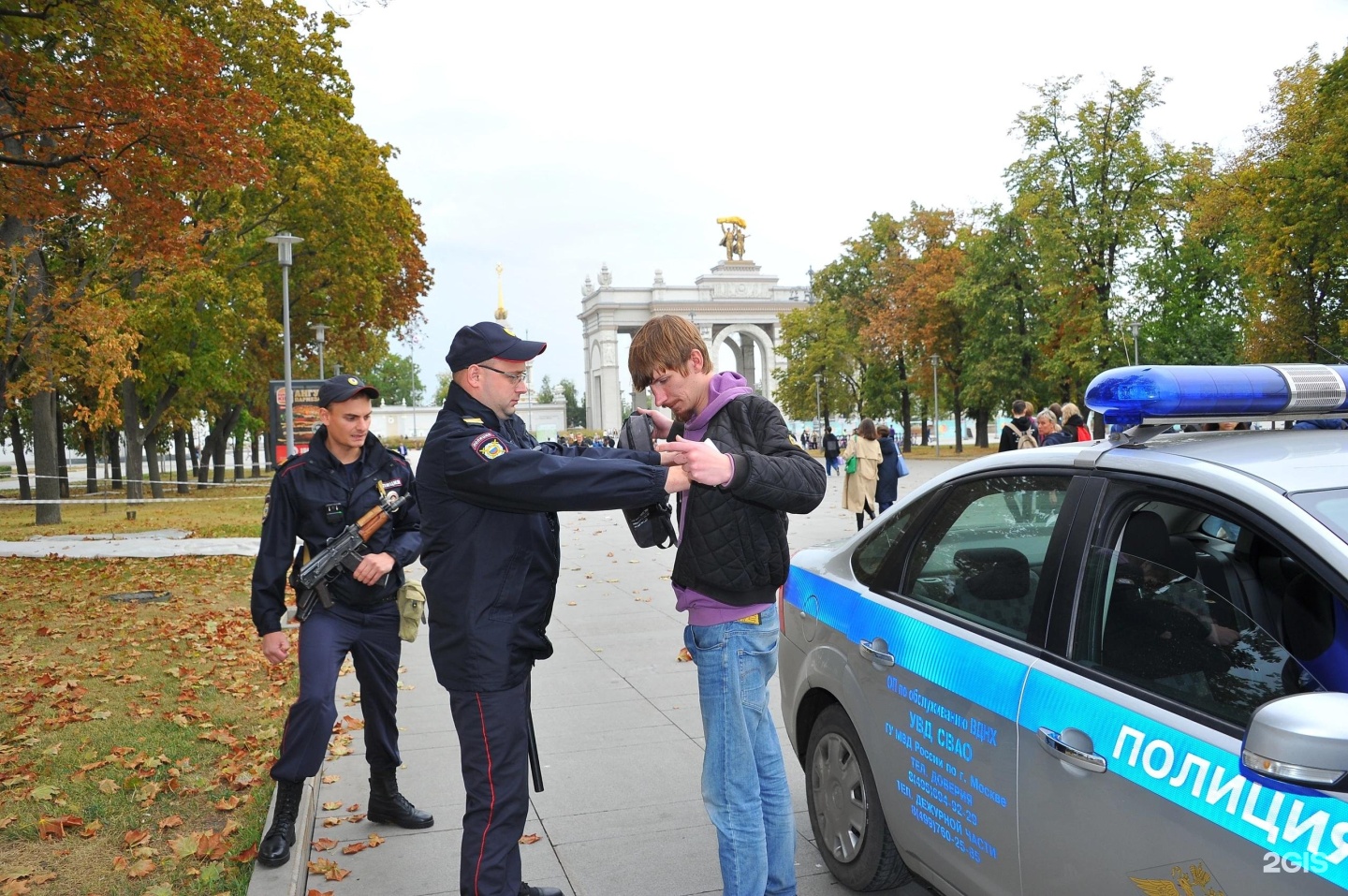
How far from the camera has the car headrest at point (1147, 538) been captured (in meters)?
2.76

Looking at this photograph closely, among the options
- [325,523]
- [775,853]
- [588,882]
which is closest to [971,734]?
[775,853]

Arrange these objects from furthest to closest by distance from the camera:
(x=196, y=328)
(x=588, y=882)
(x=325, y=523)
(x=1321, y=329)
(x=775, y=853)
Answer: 1. (x=1321, y=329)
2. (x=196, y=328)
3. (x=325, y=523)
4. (x=588, y=882)
5. (x=775, y=853)

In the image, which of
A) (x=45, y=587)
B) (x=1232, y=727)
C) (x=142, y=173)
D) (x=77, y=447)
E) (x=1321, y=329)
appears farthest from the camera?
(x=77, y=447)

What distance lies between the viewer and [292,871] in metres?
4.40

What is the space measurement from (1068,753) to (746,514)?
44.6 inches

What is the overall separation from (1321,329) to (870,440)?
22562 millimetres

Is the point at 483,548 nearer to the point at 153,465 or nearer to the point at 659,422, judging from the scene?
the point at 659,422

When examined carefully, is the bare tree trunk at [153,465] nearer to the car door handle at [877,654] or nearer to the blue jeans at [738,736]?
the car door handle at [877,654]

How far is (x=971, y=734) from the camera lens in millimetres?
3107

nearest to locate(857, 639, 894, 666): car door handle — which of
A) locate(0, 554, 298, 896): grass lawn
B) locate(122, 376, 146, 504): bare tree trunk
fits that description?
locate(0, 554, 298, 896): grass lawn

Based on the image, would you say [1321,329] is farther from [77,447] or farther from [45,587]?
[77,447]

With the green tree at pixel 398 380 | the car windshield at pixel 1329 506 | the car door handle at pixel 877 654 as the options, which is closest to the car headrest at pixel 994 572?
the car door handle at pixel 877 654

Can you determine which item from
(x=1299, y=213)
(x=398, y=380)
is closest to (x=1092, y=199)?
(x=1299, y=213)

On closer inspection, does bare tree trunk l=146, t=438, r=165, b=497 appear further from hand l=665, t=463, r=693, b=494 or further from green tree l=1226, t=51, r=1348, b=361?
hand l=665, t=463, r=693, b=494
